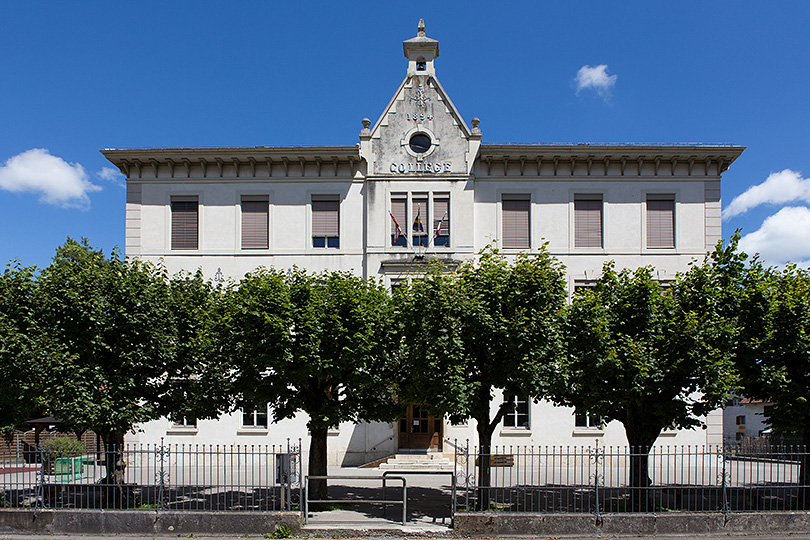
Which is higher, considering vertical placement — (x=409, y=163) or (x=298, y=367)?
(x=409, y=163)

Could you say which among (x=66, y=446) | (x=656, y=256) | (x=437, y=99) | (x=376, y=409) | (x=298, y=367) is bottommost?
(x=66, y=446)

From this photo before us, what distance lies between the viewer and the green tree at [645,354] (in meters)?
14.6

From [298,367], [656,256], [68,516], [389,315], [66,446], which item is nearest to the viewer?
[68,516]

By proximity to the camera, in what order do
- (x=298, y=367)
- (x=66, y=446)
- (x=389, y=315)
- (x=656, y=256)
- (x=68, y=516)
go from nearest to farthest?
(x=68, y=516) < (x=298, y=367) < (x=389, y=315) < (x=656, y=256) < (x=66, y=446)

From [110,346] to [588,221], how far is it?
17716mm

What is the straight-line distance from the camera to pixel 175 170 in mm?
25250

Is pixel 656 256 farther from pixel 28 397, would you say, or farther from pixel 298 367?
pixel 28 397

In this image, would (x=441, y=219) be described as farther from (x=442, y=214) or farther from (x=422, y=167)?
(x=422, y=167)

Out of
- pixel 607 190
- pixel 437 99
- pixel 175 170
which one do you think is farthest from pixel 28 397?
pixel 607 190

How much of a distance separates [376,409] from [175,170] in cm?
1454

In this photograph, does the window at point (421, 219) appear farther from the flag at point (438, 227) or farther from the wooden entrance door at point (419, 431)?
the wooden entrance door at point (419, 431)

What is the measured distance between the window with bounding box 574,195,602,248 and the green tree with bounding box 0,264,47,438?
60.8ft

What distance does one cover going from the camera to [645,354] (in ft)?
48.2

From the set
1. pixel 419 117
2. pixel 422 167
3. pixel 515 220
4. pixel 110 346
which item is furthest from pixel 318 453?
pixel 419 117
